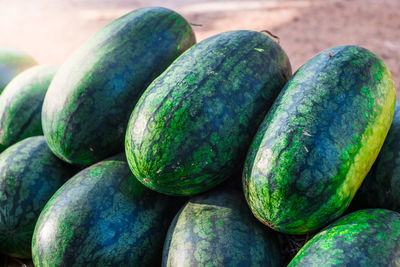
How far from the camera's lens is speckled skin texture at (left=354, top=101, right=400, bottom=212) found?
180cm

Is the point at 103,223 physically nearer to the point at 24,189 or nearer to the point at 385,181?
the point at 24,189

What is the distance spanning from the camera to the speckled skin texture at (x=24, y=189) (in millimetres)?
2197

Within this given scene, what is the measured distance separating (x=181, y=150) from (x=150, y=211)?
1.45ft

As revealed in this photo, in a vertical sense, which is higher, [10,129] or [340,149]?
[340,149]

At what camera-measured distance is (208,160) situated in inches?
70.5

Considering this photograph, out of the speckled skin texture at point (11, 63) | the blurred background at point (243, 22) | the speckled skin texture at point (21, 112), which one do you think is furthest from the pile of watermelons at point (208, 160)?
the blurred background at point (243, 22)

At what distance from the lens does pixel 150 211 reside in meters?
2.01

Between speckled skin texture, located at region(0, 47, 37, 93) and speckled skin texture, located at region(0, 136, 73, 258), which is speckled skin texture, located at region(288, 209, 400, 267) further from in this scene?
speckled skin texture, located at region(0, 47, 37, 93)

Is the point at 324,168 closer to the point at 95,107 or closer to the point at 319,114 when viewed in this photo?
the point at 319,114

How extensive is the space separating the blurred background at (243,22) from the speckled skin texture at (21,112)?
3.80 metres

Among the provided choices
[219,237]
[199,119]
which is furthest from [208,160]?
[219,237]

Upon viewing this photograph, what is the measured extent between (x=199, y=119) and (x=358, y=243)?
2.71 ft

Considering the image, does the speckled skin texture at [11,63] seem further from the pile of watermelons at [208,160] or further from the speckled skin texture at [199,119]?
the speckled skin texture at [199,119]

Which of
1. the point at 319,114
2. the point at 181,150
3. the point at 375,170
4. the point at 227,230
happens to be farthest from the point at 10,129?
the point at 375,170
